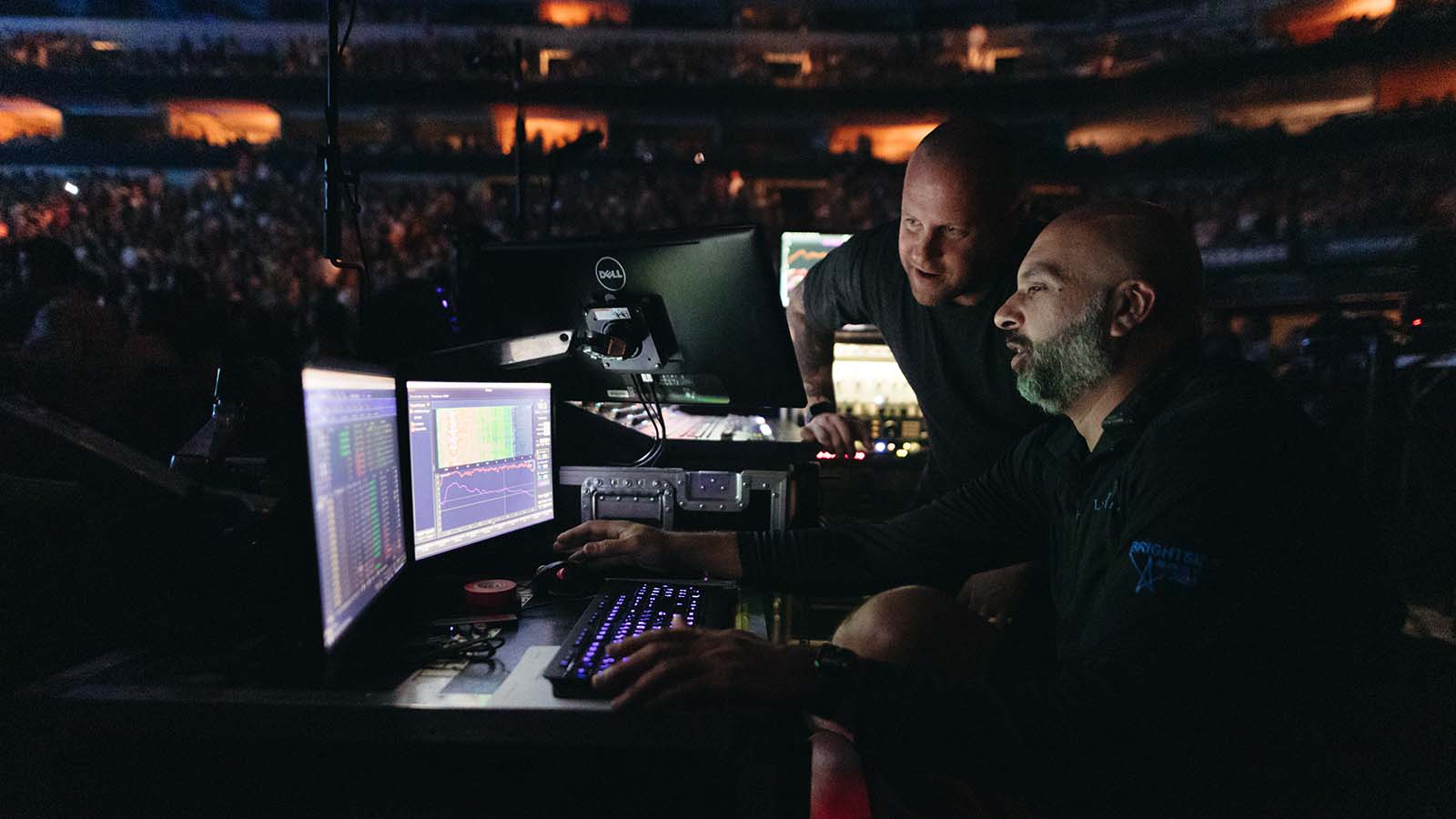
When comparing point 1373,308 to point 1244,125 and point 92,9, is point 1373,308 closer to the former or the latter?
point 1244,125

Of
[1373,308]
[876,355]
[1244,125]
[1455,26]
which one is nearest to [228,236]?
[876,355]

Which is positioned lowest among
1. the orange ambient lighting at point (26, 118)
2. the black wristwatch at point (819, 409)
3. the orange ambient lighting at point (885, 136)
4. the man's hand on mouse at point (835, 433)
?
the man's hand on mouse at point (835, 433)

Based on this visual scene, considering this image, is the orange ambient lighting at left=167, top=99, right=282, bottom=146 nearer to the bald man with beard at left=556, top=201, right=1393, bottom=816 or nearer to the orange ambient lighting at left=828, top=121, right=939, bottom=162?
the orange ambient lighting at left=828, top=121, right=939, bottom=162

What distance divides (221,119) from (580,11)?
32.0 feet

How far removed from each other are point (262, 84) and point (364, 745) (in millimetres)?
19547

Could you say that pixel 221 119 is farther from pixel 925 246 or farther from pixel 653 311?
pixel 925 246

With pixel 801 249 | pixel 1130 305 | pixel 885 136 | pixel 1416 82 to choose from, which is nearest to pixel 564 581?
pixel 1130 305

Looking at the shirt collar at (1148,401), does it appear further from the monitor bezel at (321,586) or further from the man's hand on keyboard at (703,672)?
the monitor bezel at (321,586)

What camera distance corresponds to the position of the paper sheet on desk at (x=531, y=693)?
87cm

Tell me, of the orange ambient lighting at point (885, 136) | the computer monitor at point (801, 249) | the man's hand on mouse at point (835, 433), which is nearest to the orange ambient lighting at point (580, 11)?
the orange ambient lighting at point (885, 136)

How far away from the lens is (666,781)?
0.91m

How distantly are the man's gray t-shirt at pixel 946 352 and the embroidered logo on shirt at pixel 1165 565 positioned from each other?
1013 mm

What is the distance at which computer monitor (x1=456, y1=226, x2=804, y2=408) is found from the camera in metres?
1.48

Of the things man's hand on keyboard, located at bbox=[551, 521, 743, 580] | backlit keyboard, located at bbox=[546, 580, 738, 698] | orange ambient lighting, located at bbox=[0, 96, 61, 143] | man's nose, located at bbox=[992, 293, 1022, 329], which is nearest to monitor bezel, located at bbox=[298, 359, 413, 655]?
backlit keyboard, located at bbox=[546, 580, 738, 698]
